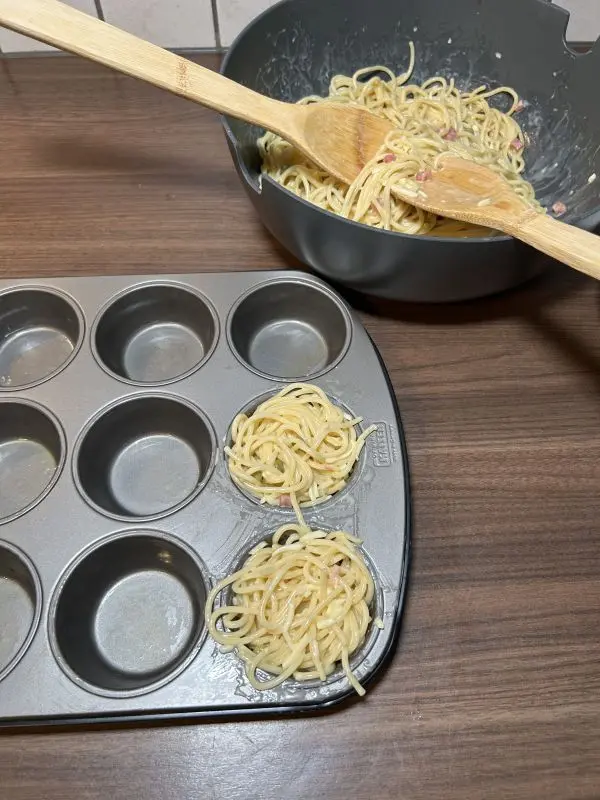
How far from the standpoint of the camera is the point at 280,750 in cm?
98

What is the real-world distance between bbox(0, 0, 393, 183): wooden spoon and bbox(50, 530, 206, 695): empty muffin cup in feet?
2.81

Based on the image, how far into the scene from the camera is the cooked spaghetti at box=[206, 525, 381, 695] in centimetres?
100

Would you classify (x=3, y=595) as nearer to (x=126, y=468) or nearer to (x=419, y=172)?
(x=126, y=468)

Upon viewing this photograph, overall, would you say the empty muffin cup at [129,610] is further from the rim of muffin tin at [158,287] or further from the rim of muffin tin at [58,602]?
the rim of muffin tin at [158,287]

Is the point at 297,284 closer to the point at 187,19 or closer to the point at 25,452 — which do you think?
the point at 25,452

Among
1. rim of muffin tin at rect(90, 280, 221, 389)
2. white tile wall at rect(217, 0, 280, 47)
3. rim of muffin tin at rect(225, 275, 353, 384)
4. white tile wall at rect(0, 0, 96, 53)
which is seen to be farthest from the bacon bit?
white tile wall at rect(0, 0, 96, 53)

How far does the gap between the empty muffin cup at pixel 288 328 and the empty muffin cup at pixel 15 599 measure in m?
0.59

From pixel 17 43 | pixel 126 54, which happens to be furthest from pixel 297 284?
pixel 17 43

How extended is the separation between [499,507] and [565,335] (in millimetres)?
475

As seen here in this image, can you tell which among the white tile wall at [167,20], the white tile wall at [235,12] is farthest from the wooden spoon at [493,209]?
the white tile wall at [167,20]

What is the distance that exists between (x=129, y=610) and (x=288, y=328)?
712mm

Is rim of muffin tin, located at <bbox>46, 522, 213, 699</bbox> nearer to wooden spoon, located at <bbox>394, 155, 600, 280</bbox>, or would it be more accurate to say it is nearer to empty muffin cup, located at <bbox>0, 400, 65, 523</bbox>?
empty muffin cup, located at <bbox>0, 400, 65, 523</bbox>

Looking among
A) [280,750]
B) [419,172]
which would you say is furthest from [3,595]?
[419,172]

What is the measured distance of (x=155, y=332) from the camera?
1.49 m
